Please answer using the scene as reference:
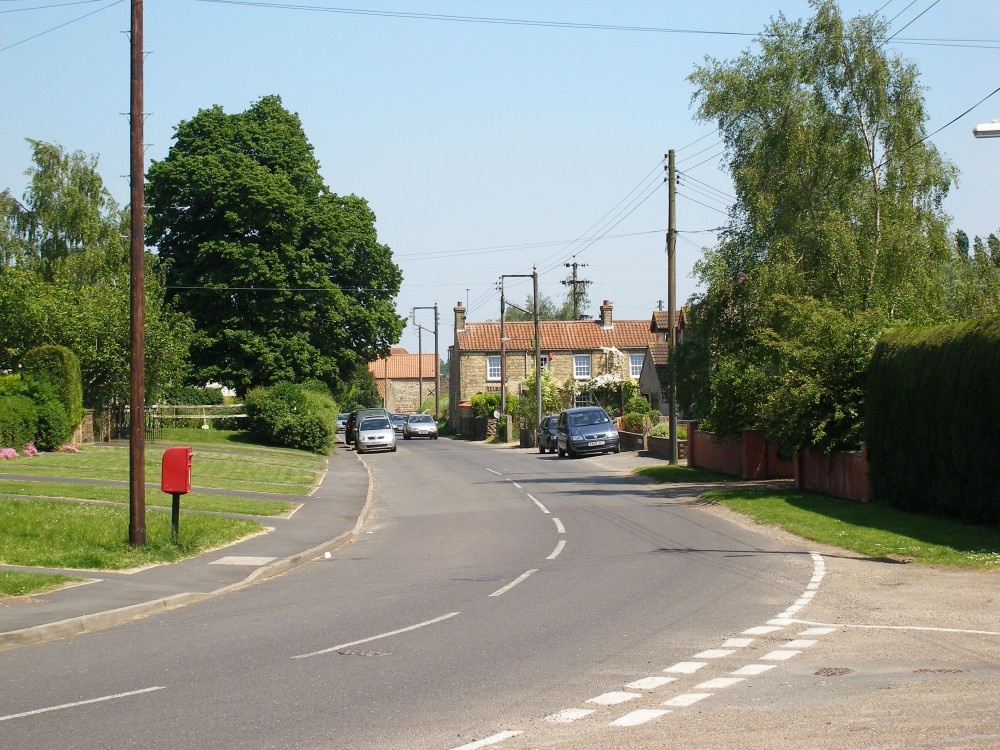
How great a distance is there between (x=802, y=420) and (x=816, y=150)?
338 inches

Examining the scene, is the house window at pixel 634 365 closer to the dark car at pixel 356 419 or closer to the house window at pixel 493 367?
the house window at pixel 493 367

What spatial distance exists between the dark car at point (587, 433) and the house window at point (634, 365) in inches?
1493

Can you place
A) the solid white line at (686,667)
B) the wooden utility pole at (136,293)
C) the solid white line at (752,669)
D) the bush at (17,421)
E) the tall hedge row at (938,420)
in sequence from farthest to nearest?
the bush at (17,421), the tall hedge row at (938,420), the wooden utility pole at (136,293), the solid white line at (686,667), the solid white line at (752,669)

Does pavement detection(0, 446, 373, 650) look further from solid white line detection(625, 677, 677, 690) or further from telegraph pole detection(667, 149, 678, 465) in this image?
telegraph pole detection(667, 149, 678, 465)

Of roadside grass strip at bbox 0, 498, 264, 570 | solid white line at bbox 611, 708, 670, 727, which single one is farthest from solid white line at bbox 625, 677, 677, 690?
roadside grass strip at bbox 0, 498, 264, 570

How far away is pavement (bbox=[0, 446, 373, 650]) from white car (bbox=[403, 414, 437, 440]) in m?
50.0

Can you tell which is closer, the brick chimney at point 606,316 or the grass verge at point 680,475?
the grass verge at point 680,475

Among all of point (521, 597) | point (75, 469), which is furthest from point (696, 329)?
point (521, 597)

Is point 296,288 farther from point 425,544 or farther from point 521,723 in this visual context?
point 521,723

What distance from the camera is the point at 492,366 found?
3425 inches

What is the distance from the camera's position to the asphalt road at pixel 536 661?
23.1ft

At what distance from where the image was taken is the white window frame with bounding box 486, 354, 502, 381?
285ft

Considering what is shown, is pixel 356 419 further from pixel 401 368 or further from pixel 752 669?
pixel 401 368

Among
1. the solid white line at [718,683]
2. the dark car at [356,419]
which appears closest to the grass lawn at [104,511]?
the solid white line at [718,683]
